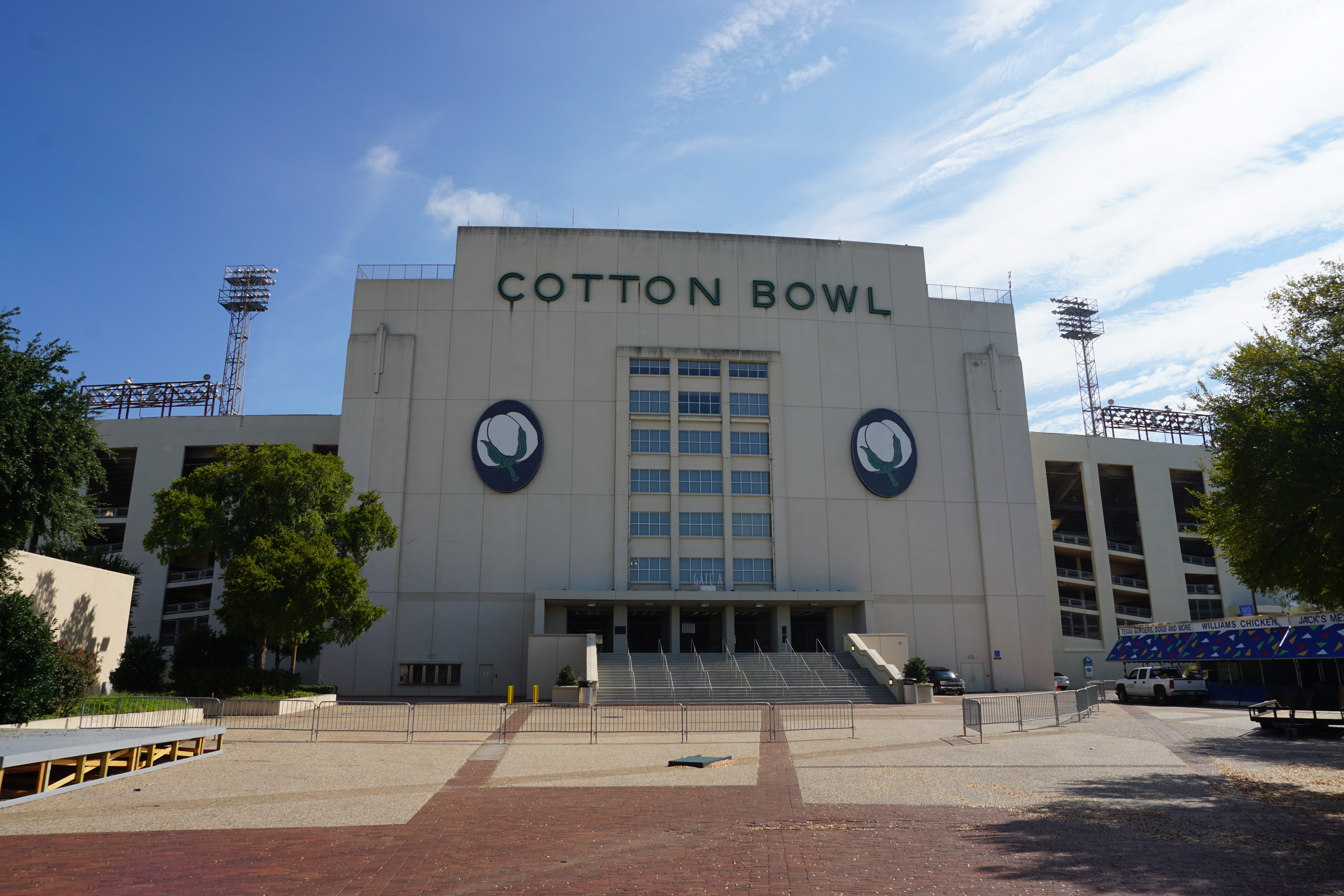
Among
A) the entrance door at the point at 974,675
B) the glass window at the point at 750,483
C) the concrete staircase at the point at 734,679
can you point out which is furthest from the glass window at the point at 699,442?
the entrance door at the point at 974,675

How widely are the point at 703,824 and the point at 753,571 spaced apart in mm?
37971

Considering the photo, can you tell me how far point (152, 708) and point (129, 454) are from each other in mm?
43361

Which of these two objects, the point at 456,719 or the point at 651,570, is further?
the point at 651,570

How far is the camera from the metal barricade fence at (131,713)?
22.7m

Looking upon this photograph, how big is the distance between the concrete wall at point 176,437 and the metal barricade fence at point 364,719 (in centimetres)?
3081

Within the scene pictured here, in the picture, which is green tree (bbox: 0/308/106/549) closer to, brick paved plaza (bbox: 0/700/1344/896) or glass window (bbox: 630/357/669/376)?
brick paved plaza (bbox: 0/700/1344/896)

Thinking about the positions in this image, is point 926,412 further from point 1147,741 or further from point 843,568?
point 1147,741

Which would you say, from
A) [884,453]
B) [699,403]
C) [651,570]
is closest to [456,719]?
[651,570]

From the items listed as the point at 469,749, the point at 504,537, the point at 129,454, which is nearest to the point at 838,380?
the point at 504,537

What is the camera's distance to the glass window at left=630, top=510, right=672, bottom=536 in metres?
50.1

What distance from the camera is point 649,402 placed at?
170ft

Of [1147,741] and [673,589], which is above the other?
[673,589]

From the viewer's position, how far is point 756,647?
161ft

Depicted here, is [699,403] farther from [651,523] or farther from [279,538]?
[279,538]
